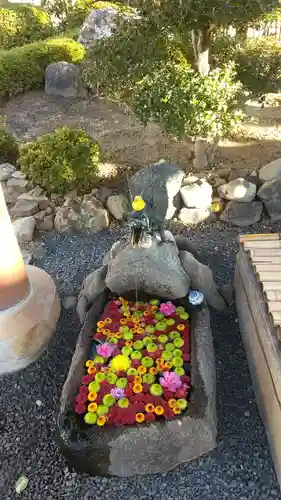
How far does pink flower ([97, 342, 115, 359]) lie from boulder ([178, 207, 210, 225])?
2.61 meters

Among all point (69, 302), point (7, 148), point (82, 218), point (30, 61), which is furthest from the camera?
point (30, 61)

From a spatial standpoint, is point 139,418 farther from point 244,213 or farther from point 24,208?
point 24,208

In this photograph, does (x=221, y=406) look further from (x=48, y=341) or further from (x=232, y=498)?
(x=48, y=341)

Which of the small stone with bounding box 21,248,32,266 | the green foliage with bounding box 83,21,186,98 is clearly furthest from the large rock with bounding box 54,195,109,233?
the green foliage with bounding box 83,21,186,98

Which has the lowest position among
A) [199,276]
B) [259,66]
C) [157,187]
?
[199,276]

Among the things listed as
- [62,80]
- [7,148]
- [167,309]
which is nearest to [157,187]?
[167,309]

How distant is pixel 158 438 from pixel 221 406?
2.95ft

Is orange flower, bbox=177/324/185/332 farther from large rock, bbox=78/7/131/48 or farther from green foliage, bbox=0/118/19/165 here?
large rock, bbox=78/7/131/48

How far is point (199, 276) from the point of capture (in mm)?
4855

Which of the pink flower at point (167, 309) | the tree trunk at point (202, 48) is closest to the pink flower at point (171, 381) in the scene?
the pink flower at point (167, 309)

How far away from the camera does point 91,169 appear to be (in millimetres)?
6773

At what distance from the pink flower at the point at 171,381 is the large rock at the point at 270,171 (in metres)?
3.45

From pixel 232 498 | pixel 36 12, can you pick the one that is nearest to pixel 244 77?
pixel 232 498

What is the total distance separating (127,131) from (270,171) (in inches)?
123
